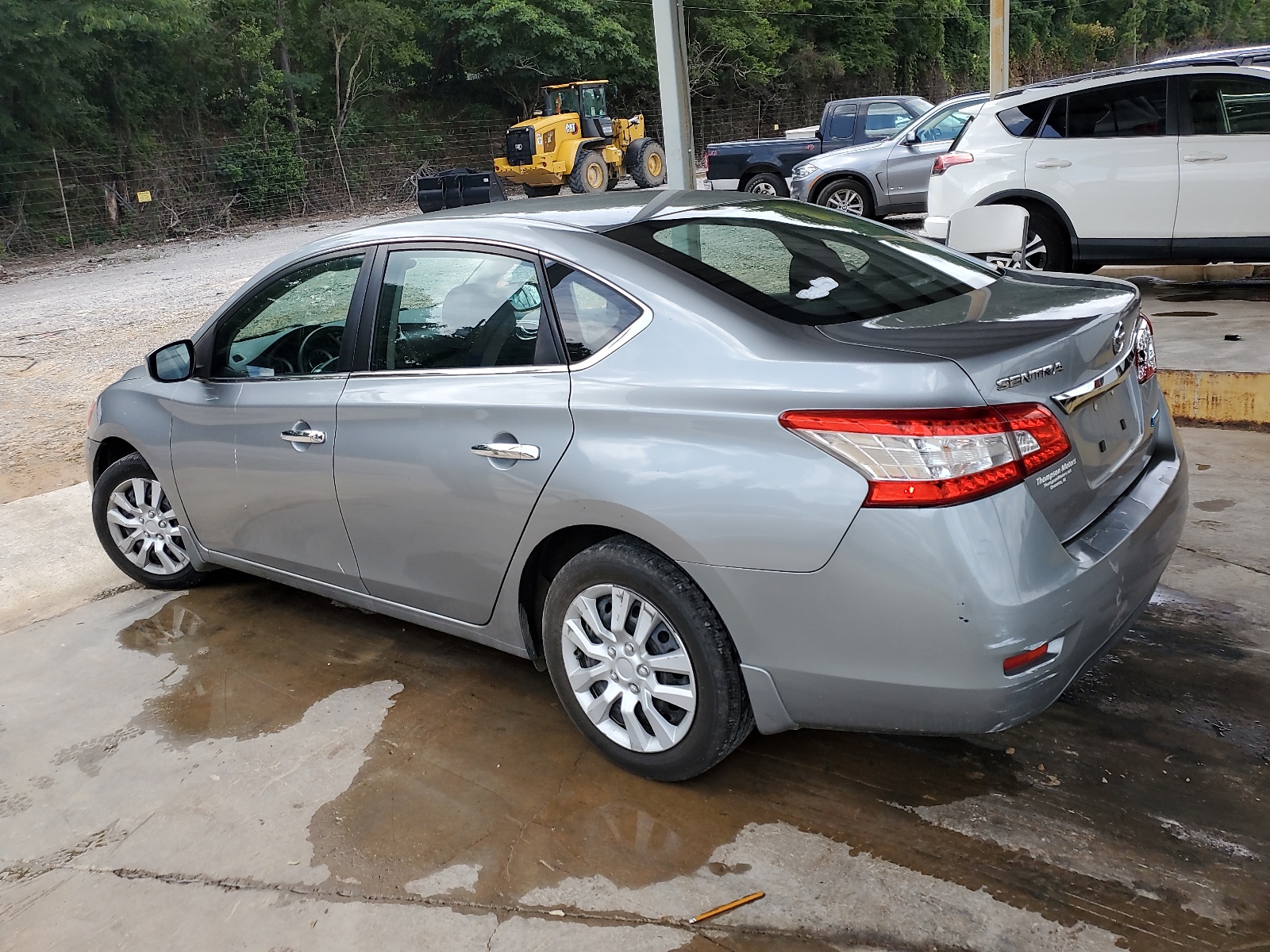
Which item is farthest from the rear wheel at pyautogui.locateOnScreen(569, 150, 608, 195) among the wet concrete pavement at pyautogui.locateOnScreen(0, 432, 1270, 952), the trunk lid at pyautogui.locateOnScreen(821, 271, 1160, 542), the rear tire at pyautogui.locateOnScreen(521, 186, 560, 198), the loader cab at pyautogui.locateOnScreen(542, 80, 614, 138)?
the trunk lid at pyautogui.locateOnScreen(821, 271, 1160, 542)

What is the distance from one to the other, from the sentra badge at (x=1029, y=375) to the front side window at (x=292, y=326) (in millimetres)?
2158

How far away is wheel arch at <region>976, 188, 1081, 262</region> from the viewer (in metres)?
8.72

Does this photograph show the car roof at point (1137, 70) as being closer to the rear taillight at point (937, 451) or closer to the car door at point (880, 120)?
the rear taillight at point (937, 451)

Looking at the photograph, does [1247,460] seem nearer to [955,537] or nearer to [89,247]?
[955,537]

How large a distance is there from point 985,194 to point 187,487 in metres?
6.94

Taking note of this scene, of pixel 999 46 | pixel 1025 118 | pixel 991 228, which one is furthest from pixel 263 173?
pixel 991 228

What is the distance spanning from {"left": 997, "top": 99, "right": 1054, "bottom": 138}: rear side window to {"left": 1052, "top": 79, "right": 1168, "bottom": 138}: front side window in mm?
195

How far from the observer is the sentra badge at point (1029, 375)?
2488mm

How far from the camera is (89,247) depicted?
25.2 meters

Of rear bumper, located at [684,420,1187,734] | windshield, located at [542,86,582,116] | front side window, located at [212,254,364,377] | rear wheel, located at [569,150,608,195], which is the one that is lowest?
rear bumper, located at [684,420,1187,734]

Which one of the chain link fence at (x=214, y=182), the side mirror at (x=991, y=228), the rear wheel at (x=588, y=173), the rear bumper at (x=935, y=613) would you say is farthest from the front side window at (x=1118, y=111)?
the chain link fence at (x=214, y=182)

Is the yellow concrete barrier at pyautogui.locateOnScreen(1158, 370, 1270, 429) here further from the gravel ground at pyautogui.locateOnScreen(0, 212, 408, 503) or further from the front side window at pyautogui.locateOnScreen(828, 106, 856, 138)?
the front side window at pyautogui.locateOnScreen(828, 106, 856, 138)

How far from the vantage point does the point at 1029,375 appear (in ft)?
8.36

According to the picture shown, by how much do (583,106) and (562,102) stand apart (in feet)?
1.65
